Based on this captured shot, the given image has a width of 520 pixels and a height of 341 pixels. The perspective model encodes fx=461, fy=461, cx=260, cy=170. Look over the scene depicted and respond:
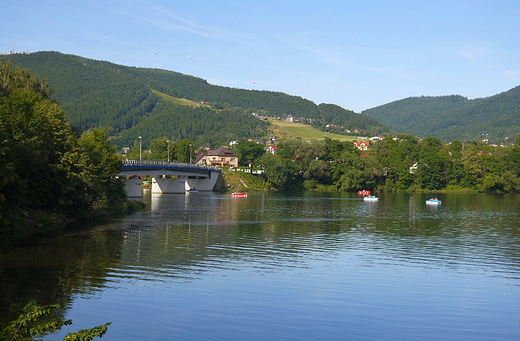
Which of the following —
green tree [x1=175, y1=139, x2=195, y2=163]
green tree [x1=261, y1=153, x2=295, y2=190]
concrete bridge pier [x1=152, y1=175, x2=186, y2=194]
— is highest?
green tree [x1=175, y1=139, x2=195, y2=163]

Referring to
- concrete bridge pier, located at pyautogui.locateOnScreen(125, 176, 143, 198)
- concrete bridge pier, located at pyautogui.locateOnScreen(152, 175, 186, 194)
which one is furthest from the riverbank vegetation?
concrete bridge pier, located at pyautogui.locateOnScreen(152, 175, 186, 194)

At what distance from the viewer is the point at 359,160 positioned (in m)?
164

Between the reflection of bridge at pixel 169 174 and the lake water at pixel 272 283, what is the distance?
197 ft

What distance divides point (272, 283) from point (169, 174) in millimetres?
104686

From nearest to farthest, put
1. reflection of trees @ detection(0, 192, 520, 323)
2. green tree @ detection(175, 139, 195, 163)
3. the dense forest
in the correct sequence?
reflection of trees @ detection(0, 192, 520, 323), the dense forest, green tree @ detection(175, 139, 195, 163)

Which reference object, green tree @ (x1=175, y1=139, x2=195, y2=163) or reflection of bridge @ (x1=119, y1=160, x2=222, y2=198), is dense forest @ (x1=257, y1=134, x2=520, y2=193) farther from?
green tree @ (x1=175, y1=139, x2=195, y2=163)

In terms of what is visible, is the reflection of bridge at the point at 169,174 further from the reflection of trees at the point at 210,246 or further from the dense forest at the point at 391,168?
the reflection of trees at the point at 210,246

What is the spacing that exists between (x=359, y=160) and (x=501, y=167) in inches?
1941

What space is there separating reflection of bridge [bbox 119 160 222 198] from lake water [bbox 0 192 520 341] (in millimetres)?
Answer: 59947

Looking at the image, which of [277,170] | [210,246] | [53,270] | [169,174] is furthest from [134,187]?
[53,270]

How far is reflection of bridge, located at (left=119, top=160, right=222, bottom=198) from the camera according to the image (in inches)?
4323

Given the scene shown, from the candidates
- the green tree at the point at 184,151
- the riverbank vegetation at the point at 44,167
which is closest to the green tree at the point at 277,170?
the green tree at the point at 184,151

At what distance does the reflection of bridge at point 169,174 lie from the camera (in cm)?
10981

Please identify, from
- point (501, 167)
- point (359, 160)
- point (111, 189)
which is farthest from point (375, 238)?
point (501, 167)
